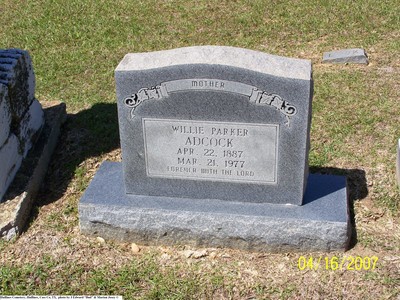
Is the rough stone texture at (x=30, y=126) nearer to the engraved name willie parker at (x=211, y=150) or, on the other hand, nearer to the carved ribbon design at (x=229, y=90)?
the engraved name willie parker at (x=211, y=150)

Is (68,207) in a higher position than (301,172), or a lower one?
lower

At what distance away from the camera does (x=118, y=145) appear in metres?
6.23

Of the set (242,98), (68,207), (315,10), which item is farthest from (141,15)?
(242,98)

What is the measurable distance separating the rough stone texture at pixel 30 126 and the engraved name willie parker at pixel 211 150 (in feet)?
4.57

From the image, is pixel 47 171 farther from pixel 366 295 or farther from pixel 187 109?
pixel 366 295

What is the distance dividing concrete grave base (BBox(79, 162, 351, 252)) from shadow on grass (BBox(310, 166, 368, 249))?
1.01ft

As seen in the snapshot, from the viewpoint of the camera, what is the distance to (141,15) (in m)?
9.69

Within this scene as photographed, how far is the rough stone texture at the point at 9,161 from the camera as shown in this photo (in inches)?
203

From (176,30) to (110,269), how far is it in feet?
16.9

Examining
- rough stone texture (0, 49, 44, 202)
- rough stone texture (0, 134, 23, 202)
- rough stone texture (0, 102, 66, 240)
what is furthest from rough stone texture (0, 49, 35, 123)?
rough stone texture (0, 102, 66, 240)

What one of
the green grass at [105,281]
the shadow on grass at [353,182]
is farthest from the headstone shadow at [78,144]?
the shadow on grass at [353,182]

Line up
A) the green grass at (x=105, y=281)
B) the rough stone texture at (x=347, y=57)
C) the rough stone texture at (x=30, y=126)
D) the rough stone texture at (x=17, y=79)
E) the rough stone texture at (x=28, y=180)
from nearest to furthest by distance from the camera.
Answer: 1. the green grass at (x=105, y=281)
2. the rough stone texture at (x=28, y=180)
3. the rough stone texture at (x=17, y=79)
4. the rough stone texture at (x=30, y=126)
5. the rough stone texture at (x=347, y=57)

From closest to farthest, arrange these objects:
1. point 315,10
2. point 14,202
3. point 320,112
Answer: point 14,202
point 320,112
point 315,10
